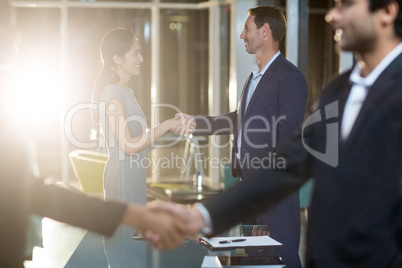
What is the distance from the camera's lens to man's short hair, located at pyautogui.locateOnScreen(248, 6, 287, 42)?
13.3 feet

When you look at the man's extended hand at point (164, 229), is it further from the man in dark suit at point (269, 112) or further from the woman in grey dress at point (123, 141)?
the woman in grey dress at point (123, 141)

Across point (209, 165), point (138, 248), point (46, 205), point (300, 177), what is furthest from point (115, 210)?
point (209, 165)

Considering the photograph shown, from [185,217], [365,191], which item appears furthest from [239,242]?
[365,191]

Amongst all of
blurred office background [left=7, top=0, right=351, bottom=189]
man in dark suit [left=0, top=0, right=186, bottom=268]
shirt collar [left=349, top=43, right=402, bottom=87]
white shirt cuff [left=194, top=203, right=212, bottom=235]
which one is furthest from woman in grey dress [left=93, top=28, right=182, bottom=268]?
blurred office background [left=7, top=0, right=351, bottom=189]

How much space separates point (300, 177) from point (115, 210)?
60 cm

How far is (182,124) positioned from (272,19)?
0.97 meters

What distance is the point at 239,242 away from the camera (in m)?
2.36

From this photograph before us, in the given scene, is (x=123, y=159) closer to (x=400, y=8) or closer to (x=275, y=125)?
(x=275, y=125)

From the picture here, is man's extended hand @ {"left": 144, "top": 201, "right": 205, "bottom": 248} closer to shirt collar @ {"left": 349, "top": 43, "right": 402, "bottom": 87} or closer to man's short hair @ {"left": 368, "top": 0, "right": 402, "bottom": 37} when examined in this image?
shirt collar @ {"left": 349, "top": 43, "right": 402, "bottom": 87}

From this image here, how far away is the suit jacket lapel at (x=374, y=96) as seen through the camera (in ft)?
5.25

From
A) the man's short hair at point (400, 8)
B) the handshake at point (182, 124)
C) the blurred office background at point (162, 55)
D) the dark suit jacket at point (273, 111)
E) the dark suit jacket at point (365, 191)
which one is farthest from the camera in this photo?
the blurred office background at point (162, 55)

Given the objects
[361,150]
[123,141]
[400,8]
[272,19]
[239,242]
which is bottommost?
[239,242]

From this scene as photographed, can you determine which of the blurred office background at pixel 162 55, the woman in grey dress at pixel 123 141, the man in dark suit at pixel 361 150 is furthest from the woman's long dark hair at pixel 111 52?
the blurred office background at pixel 162 55

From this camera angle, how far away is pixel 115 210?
1.89 m
